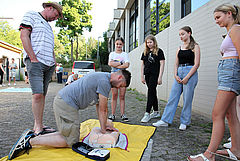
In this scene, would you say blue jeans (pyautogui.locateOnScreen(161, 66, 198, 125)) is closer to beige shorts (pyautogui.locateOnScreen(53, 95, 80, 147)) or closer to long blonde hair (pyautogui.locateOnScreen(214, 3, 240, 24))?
long blonde hair (pyautogui.locateOnScreen(214, 3, 240, 24))

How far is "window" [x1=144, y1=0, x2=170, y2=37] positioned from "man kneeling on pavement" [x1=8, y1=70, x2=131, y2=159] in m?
6.43

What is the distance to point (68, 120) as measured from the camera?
102 inches

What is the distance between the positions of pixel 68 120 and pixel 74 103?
240mm

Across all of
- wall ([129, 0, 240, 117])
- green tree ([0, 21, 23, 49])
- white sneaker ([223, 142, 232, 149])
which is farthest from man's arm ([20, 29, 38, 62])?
green tree ([0, 21, 23, 49])

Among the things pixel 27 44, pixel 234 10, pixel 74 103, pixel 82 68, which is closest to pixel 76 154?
pixel 74 103

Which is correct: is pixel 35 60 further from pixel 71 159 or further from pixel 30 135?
pixel 71 159

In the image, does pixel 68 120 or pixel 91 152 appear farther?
pixel 68 120

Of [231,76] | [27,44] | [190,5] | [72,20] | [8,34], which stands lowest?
[231,76]

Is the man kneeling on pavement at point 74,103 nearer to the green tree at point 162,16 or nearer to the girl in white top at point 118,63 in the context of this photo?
the girl in white top at point 118,63

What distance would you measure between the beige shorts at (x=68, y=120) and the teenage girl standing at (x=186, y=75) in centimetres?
195

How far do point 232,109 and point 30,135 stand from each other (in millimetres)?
2590

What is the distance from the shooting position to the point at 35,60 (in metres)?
3.03

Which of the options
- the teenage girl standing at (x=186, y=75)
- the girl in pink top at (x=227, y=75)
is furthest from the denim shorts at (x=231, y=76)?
the teenage girl standing at (x=186, y=75)

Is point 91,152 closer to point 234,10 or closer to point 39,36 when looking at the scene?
point 39,36
